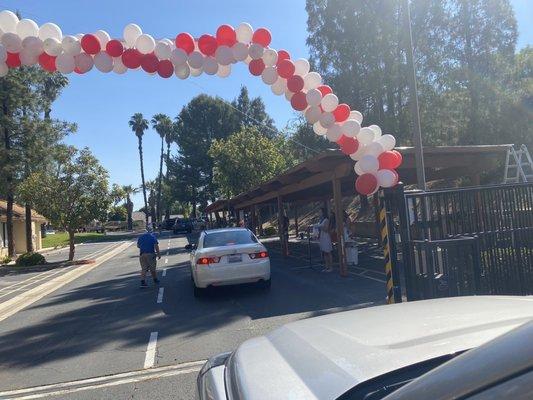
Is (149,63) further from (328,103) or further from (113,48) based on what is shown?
(328,103)

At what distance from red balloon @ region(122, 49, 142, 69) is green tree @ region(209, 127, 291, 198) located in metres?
28.1

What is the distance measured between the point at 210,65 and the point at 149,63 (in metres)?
0.98

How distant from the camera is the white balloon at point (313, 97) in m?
8.79

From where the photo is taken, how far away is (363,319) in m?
2.63

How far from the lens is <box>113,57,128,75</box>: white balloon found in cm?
811

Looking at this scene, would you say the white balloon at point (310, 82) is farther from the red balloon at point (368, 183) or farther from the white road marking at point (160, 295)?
the white road marking at point (160, 295)

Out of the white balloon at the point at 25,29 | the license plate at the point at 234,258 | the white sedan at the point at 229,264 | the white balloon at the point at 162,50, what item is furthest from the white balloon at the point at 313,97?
the white balloon at the point at 25,29

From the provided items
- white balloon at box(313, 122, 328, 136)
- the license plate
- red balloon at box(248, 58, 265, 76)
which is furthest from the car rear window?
red balloon at box(248, 58, 265, 76)

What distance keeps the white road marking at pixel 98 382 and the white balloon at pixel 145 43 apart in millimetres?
4723

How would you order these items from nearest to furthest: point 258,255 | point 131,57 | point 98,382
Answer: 1. point 98,382
2. point 131,57
3. point 258,255

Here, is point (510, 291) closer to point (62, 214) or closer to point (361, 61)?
point (361, 61)

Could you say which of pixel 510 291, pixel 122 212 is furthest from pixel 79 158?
pixel 122 212

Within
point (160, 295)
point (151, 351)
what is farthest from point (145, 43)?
point (160, 295)

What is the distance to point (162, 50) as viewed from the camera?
819 centimetres
